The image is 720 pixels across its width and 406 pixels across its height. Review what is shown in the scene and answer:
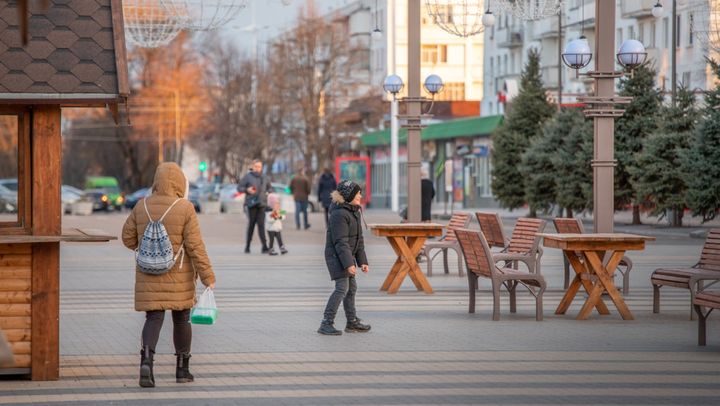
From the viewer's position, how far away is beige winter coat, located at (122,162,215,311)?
11.0m

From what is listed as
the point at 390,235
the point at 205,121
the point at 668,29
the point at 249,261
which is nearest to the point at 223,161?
the point at 205,121

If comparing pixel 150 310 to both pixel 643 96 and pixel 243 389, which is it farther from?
pixel 643 96

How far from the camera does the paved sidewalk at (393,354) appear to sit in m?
10.6

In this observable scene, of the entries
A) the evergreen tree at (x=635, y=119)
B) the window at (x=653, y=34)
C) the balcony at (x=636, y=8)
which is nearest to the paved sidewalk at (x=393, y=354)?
the evergreen tree at (x=635, y=119)

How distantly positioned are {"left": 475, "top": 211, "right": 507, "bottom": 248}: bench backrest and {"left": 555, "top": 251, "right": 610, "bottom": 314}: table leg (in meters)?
4.77

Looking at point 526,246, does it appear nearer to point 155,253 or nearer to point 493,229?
point 493,229

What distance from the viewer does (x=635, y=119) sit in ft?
154

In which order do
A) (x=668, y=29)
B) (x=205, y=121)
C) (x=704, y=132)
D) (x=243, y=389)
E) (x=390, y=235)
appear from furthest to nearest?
(x=205, y=121) → (x=668, y=29) → (x=704, y=132) → (x=390, y=235) → (x=243, y=389)

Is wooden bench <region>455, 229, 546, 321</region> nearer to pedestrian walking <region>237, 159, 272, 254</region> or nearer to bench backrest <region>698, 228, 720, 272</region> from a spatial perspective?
bench backrest <region>698, 228, 720, 272</region>

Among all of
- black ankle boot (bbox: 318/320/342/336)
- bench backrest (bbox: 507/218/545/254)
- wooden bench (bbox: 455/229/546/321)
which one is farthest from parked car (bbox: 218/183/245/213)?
black ankle boot (bbox: 318/320/342/336)

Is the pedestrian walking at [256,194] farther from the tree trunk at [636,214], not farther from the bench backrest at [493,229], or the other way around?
the tree trunk at [636,214]

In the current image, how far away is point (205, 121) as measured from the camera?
335ft

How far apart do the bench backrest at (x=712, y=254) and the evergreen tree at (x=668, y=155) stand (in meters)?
26.6

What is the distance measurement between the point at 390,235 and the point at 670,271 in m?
4.25
